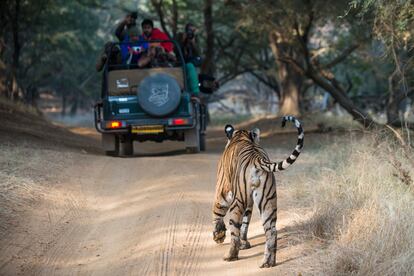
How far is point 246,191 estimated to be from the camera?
7.26 m

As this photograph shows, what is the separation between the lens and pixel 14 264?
7598 mm

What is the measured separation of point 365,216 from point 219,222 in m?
1.46

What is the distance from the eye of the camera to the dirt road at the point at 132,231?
7.45 metres

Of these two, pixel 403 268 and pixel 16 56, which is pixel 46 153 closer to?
pixel 403 268

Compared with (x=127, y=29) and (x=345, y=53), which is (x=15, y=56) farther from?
(x=127, y=29)

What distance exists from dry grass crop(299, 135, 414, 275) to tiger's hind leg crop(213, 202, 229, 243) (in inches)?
34.4

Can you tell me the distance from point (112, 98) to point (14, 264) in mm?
8329

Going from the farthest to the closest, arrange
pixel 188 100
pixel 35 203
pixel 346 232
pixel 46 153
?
pixel 188 100 → pixel 46 153 → pixel 35 203 → pixel 346 232

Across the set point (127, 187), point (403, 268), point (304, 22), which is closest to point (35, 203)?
point (127, 187)

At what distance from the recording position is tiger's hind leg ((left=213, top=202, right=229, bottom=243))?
7801mm

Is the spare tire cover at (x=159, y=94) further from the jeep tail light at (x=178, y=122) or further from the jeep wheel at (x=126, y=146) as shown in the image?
the jeep wheel at (x=126, y=146)

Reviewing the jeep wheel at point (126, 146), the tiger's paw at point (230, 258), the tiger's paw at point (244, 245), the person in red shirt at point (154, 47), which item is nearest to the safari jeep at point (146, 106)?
the person in red shirt at point (154, 47)

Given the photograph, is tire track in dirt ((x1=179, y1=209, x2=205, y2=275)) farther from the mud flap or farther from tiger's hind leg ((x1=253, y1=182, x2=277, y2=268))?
the mud flap

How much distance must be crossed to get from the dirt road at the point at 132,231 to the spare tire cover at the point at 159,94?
2.32 metres
